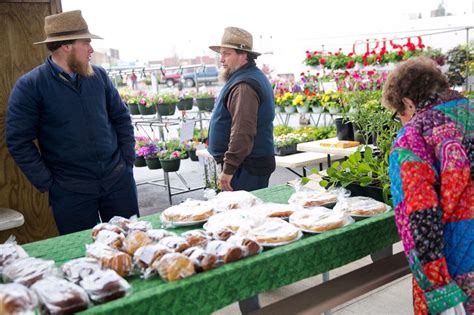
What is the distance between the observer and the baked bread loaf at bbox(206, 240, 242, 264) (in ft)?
5.00

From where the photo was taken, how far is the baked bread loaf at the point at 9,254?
155 centimetres

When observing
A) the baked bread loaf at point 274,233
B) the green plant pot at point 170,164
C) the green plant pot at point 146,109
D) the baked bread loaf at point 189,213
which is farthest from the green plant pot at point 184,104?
the baked bread loaf at point 274,233

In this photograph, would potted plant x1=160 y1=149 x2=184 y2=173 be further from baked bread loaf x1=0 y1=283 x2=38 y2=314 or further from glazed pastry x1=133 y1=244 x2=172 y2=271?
baked bread loaf x1=0 y1=283 x2=38 y2=314

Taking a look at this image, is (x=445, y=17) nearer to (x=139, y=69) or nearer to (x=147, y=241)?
(x=139, y=69)

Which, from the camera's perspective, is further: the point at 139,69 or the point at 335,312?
the point at 139,69

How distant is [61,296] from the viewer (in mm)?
1272

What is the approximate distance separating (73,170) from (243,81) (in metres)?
1.03

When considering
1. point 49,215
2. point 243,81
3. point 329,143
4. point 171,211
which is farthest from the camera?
point 329,143

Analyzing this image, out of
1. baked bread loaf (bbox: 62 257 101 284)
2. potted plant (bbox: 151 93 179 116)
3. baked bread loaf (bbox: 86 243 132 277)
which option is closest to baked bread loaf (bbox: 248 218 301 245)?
baked bread loaf (bbox: 86 243 132 277)

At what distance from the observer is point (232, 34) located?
297 cm

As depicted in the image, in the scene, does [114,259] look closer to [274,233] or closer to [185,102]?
[274,233]

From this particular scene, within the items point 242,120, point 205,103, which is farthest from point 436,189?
point 205,103

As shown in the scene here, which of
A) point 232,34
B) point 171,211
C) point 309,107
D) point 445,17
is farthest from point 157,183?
point 445,17

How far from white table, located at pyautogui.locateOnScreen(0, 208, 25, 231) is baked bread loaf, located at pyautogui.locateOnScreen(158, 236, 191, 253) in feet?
5.22
